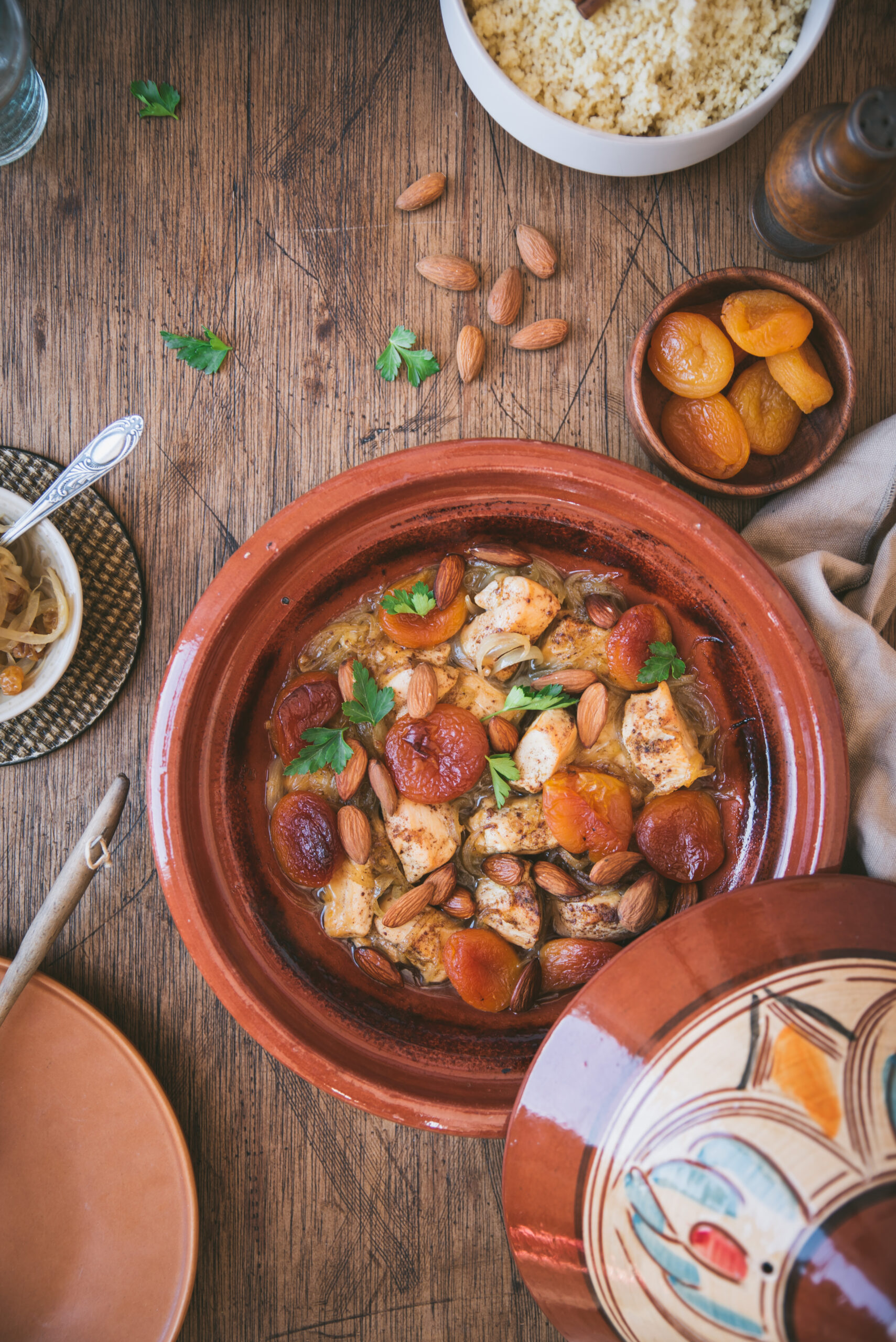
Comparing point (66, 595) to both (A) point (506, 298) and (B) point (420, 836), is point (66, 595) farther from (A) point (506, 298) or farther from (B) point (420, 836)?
(A) point (506, 298)

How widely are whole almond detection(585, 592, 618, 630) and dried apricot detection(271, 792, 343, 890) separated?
0.53 m

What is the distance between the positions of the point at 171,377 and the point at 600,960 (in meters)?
1.24

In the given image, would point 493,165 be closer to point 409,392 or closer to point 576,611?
point 409,392

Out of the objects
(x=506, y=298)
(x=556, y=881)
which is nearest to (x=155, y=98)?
(x=506, y=298)

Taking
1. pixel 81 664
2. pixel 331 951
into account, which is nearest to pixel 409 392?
pixel 81 664

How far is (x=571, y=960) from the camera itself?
1284 mm

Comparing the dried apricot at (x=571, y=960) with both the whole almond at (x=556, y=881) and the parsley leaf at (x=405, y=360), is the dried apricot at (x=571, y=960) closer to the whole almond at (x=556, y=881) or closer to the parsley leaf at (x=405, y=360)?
the whole almond at (x=556, y=881)

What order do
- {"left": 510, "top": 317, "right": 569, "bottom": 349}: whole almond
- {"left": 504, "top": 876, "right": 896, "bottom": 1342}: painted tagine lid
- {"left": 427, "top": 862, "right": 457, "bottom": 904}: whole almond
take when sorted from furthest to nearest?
{"left": 510, "top": 317, "right": 569, "bottom": 349}: whole almond → {"left": 427, "top": 862, "right": 457, "bottom": 904}: whole almond → {"left": 504, "top": 876, "right": 896, "bottom": 1342}: painted tagine lid

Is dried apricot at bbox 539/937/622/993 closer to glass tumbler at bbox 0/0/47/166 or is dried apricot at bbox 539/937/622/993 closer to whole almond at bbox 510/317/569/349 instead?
whole almond at bbox 510/317/569/349

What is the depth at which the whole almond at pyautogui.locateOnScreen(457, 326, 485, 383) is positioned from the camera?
54.6 inches

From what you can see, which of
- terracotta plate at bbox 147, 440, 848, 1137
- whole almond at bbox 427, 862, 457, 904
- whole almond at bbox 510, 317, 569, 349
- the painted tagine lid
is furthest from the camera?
whole almond at bbox 510, 317, 569, 349

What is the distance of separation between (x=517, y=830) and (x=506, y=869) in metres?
0.07

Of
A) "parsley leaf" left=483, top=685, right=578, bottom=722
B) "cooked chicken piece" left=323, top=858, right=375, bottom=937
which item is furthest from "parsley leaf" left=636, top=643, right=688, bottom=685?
"cooked chicken piece" left=323, top=858, right=375, bottom=937

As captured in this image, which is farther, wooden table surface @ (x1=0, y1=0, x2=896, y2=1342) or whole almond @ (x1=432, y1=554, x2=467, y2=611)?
wooden table surface @ (x1=0, y1=0, x2=896, y2=1342)
